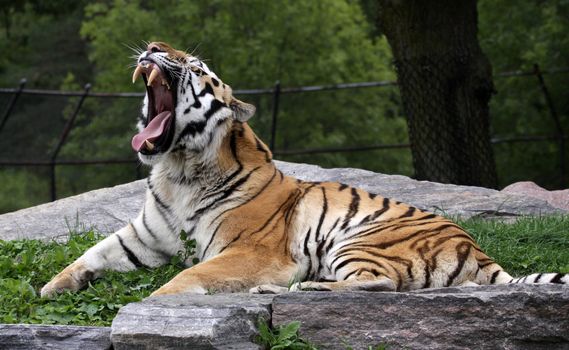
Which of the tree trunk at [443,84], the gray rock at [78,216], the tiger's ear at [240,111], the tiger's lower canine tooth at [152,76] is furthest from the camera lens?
the tree trunk at [443,84]

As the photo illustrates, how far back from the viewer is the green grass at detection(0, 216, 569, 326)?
17.4ft

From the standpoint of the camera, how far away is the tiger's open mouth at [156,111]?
588 cm

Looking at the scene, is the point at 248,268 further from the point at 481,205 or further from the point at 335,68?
the point at 335,68

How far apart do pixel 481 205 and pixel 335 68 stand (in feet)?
38.2

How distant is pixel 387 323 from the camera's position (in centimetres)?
469

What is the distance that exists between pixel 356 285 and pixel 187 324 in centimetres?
104

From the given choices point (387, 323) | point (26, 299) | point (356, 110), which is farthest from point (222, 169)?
point (356, 110)

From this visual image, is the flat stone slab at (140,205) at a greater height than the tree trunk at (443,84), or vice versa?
the tree trunk at (443,84)

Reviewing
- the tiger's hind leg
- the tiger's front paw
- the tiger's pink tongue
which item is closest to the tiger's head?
the tiger's pink tongue

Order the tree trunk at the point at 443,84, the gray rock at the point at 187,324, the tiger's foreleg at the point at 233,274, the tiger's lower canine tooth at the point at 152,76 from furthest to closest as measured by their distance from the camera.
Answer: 1. the tree trunk at the point at 443,84
2. the tiger's lower canine tooth at the point at 152,76
3. the tiger's foreleg at the point at 233,274
4. the gray rock at the point at 187,324

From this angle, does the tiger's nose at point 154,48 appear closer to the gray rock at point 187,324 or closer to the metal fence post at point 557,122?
the gray rock at point 187,324

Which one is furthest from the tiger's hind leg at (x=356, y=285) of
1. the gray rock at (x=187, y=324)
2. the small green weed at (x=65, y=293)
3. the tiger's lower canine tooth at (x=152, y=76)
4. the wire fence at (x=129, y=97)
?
the wire fence at (x=129, y=97)

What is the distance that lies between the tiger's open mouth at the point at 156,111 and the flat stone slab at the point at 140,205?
175cm

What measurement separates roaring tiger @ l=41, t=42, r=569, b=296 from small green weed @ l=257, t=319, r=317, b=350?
747 millimetres
